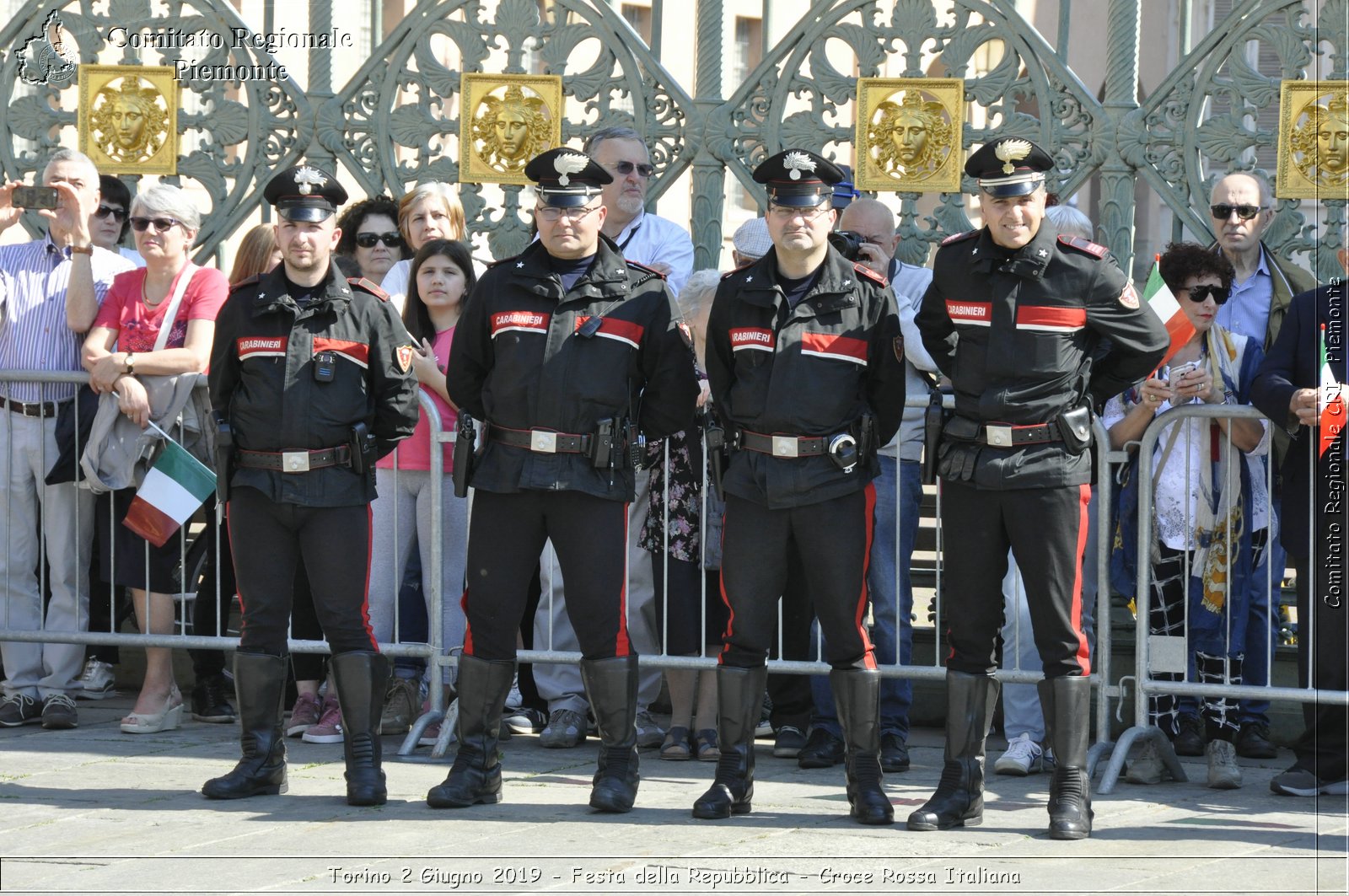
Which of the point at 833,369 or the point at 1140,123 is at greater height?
the point at 1140,123

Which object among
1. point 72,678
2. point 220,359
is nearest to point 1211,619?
point 220,359

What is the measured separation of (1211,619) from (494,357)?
8.97 ft

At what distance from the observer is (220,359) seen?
6195mm

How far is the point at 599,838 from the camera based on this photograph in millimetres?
5645

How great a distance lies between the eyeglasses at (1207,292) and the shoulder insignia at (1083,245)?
40.0 inches

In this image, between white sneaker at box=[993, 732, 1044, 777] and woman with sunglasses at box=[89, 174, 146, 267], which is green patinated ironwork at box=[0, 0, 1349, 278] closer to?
woman with sunglasses at box=[89, 174, 146, 267]

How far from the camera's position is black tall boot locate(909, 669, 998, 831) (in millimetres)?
5906

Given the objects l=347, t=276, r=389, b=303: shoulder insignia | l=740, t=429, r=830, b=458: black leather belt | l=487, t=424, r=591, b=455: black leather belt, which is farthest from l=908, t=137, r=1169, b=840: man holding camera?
l=347, t=276, r=389, b=303: shoulder insignia

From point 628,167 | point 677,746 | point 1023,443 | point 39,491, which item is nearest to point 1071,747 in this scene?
point 1023,443

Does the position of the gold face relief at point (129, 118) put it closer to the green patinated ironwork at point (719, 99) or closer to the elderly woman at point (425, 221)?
the green patinated ironwork at point (719, 99)

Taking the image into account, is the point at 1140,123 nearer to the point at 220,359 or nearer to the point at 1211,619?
the point at 1211,619

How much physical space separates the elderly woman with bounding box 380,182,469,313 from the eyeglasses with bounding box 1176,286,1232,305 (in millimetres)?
2798

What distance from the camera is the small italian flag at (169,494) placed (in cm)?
711

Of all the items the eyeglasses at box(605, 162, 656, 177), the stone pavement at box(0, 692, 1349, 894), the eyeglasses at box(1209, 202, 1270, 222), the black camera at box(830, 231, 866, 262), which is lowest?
the stone pavement at box(0, 692, 1349, 894)
